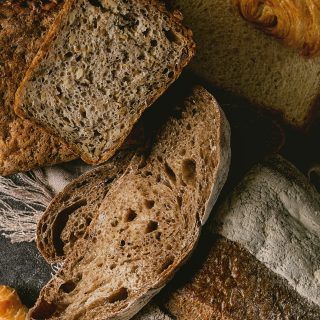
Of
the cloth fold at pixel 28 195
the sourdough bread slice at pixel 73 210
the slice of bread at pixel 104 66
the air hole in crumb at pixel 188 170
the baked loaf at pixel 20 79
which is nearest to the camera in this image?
the slice of bread at pixel 104 66

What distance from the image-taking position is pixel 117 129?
2002 mm

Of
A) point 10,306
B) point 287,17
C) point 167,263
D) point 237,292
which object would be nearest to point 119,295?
point 167,263

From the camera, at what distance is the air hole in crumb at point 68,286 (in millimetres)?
2186

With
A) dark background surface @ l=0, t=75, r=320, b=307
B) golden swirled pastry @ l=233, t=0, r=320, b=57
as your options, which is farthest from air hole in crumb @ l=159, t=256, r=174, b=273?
golden swirled pastry @ l=233, t=0, r=320, b=57

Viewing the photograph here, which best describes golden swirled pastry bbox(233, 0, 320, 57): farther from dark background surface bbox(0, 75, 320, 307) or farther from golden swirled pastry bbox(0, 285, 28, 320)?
golden swirled pastry bbox(0, 285, 28, 320)

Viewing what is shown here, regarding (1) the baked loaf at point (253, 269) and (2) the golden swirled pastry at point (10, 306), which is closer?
(1) the baked loaf at point (253, 269)

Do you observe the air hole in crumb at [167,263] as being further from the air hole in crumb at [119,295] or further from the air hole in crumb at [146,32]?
the air hole in crumb at [146,32]

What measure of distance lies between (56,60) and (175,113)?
0.40 m

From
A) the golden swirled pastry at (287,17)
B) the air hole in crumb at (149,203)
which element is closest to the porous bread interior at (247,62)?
the golden swirled pastry at (287,17)

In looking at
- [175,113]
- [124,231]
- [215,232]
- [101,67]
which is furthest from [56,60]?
[215,232]

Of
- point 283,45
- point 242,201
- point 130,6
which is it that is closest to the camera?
point 130,6

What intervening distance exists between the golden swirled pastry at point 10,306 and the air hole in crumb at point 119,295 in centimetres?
45

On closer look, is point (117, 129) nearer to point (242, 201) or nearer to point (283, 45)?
point (242, 201)

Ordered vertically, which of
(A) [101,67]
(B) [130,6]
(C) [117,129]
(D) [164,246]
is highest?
(B) [130,6]
